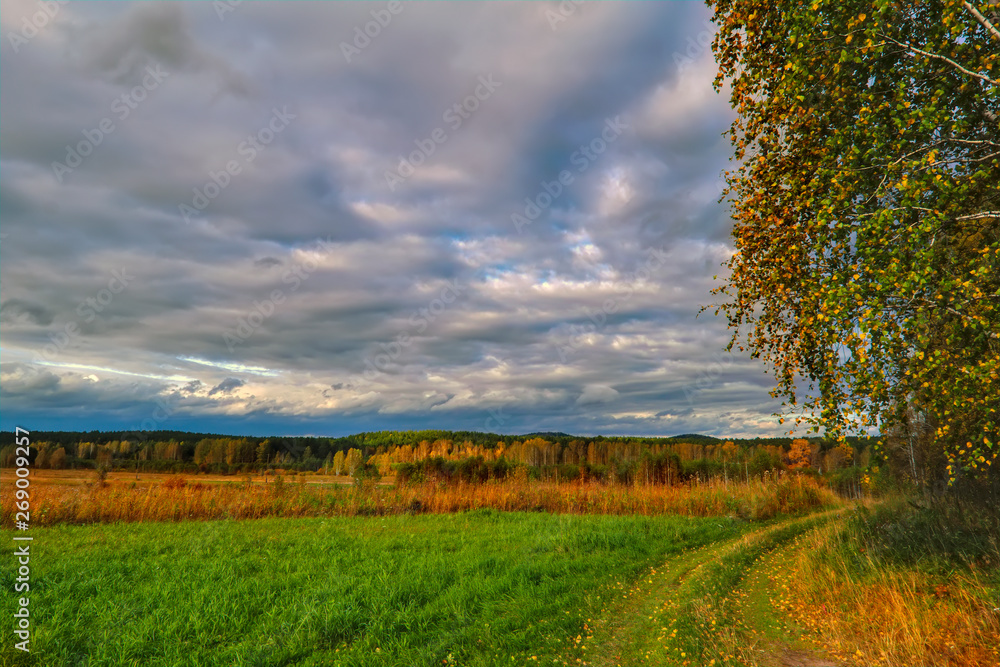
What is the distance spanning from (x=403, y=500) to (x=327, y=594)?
48.5 ft

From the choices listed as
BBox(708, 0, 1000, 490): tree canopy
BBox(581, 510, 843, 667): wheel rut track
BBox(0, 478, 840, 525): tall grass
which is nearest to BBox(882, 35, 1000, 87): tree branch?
BBox(708, 0, 1000, 490): tree canopy

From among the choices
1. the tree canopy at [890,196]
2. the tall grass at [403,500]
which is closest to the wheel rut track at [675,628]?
the tree canopy at [890,196]

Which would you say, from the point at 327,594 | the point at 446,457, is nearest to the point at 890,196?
the point at 327,594

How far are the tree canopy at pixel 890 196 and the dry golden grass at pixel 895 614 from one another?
2261 mm

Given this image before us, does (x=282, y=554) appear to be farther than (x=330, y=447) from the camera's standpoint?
No

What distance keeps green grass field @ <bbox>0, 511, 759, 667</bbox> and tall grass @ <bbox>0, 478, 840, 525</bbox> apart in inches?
143

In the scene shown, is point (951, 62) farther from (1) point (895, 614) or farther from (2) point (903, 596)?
(2) point (903, 596)

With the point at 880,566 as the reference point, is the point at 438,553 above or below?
below

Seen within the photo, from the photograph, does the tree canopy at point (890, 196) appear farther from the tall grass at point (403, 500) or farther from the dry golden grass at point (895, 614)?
the tall grass at point (403, 500)

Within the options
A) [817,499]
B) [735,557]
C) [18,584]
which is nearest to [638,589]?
[735,557]

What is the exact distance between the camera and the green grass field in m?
7.23

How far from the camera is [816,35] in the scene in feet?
24.8

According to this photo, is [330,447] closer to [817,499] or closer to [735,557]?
[817,499]

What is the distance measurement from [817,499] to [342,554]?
25.3m
